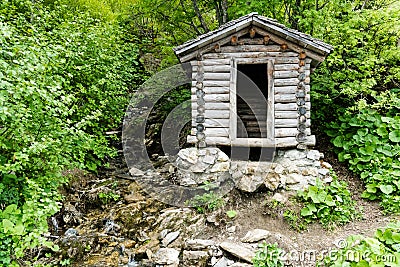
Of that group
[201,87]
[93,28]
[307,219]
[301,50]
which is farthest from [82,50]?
[307,219]

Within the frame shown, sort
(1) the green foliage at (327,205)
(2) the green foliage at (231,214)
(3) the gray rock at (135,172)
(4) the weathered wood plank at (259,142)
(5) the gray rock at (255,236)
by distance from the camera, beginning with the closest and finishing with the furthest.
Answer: (5) the gray rock at (255,236) → (1) the green foliage at (327,205) → (2) the green foliage at (231,214) → (4) the weathered wood plank at (259,142) → (3) the gray rock at (135,172)

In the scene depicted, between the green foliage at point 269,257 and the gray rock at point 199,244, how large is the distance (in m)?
0.84

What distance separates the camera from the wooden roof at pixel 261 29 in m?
6.39

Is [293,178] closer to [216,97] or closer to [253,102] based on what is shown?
[216,97]

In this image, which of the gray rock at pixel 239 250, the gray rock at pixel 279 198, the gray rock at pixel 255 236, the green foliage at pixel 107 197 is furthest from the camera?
the green foliage at pixel 107 197

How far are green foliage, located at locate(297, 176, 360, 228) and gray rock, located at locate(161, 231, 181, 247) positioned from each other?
2.22 meters

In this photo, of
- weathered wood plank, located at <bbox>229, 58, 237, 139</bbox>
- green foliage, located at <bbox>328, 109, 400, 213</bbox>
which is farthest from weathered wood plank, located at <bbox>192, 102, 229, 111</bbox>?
green foliage, located at <bbox>328, 109, 400, 213</bbox>

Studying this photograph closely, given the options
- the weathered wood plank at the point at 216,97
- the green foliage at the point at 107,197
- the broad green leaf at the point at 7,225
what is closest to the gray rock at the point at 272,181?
the weathered wood plank at the point at 216,97

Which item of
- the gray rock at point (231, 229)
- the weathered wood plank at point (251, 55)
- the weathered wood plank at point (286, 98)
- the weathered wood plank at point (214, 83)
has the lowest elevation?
the gray rock at point (231, 229)

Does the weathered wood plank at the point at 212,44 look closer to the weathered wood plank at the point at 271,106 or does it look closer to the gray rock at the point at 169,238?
the weathered wood plank at the point at 271,106

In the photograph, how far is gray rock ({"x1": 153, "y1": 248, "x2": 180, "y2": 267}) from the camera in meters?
5.26

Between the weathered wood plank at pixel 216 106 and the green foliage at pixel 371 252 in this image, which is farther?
the weathered wood plank at pixel 216 106

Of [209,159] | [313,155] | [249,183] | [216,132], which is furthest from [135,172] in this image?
[313,155]

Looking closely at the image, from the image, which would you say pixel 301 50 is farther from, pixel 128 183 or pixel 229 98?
pixel 128 183
